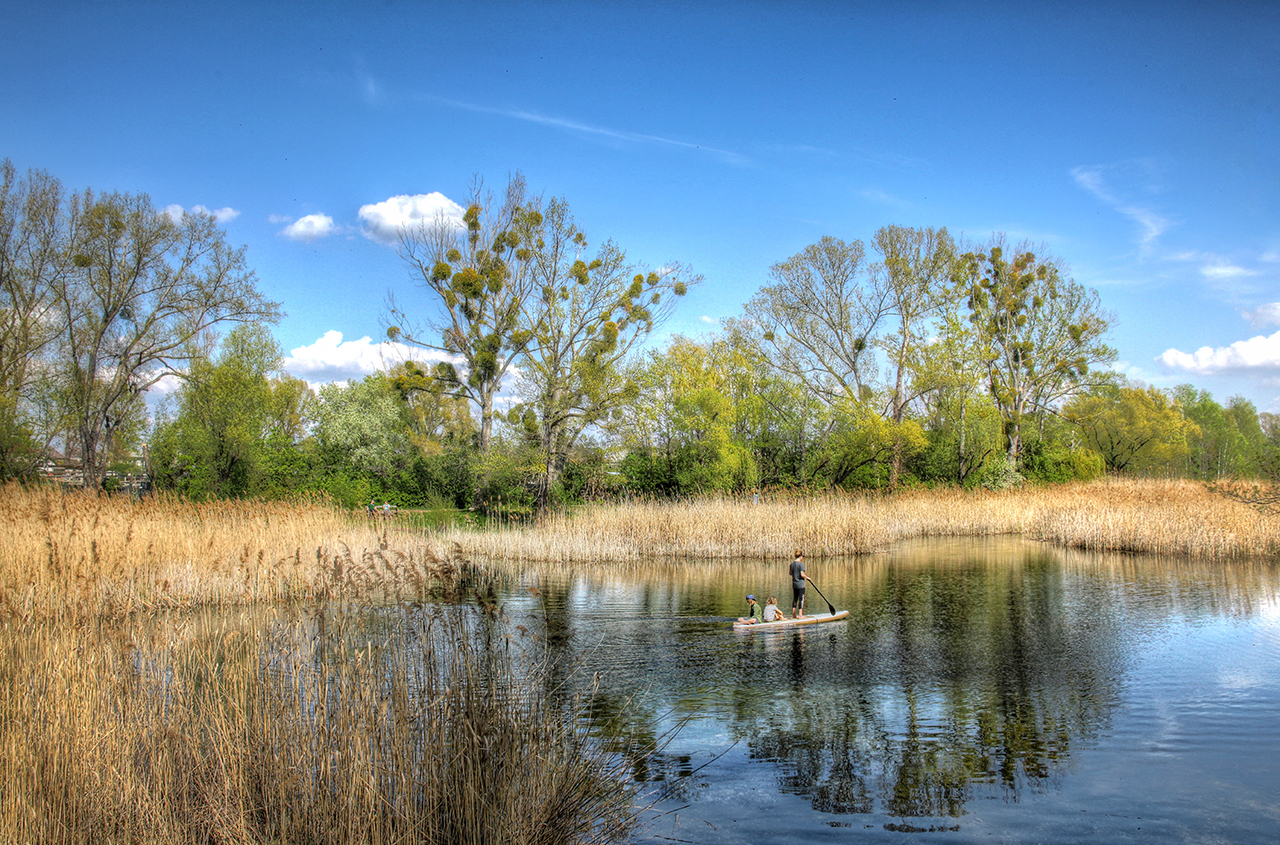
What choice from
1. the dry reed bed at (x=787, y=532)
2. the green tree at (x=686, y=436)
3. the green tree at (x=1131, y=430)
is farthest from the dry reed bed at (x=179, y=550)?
the green tree at (x=1131, y=430)

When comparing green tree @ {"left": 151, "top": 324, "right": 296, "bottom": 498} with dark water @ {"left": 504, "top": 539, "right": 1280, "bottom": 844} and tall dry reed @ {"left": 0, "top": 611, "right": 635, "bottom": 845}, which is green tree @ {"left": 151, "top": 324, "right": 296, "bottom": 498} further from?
tall dry reed @ {"left": 0, "top": 611, "right": 635, "bottom": 845}

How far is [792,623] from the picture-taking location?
12.9m

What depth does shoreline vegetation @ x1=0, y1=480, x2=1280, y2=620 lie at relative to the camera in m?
10.1

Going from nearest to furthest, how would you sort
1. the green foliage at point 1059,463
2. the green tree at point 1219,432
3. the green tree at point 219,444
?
the green tree at point 219,444, the green foliage at point 1059,463, the green tree at point 1219,432

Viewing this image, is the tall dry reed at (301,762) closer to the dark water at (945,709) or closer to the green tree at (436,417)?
the dark water at (945,709)

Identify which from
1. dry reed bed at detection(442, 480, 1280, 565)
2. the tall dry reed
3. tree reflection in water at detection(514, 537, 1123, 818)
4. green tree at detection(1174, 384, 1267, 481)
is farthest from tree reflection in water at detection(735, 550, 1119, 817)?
green tree at detection(1174, 384, 1267, 481)

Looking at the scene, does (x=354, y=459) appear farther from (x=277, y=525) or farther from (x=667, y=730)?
(x=667, y=730)

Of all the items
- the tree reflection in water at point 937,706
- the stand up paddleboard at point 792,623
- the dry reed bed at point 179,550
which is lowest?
the tree reflection in water at point 937,706

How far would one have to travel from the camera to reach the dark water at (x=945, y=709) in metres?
6.20

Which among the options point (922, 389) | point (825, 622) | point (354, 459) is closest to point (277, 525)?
point (825, 622)

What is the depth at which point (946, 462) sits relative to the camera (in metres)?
38.3

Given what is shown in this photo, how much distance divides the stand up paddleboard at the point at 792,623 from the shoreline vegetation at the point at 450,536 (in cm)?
457

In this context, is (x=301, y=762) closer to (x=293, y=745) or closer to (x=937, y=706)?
(x=293, y=745)

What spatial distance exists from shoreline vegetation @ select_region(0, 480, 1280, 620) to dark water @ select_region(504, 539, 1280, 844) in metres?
2.50
